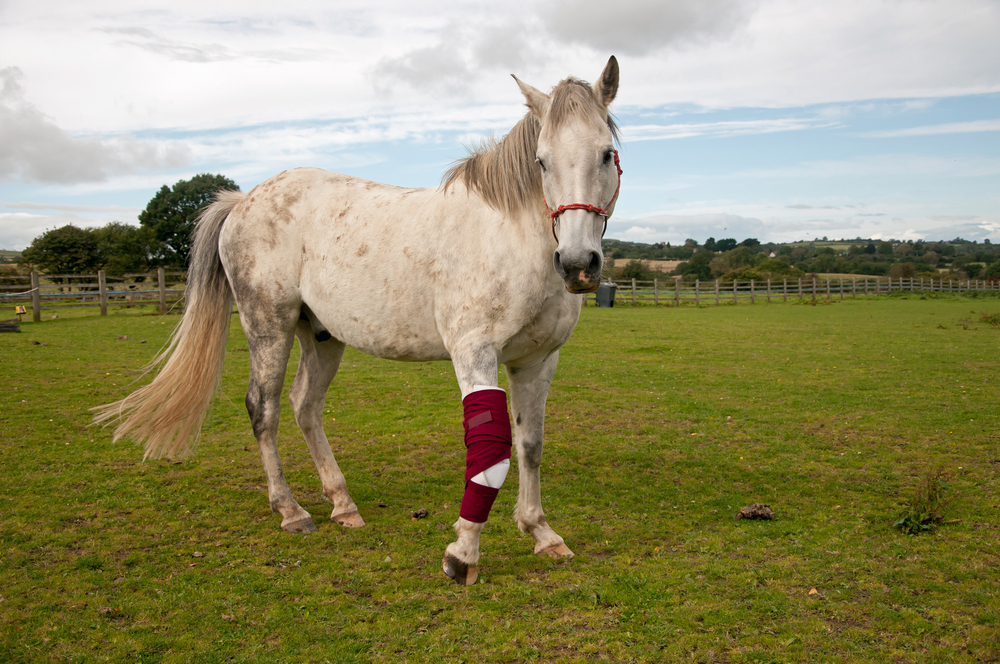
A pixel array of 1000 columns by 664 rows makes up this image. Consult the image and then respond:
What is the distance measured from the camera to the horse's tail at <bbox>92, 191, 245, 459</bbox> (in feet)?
15.7

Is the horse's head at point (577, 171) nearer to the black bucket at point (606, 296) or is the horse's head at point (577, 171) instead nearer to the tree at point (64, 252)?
the black bucket at point (606, 296)

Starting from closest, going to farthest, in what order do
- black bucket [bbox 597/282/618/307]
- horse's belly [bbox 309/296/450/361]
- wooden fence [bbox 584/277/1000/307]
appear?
horse's belly [bbox 309/296/450/361] → black bucket [bbox 597/282/618/307] → wooden fence [bbox 584/277/1000/307]

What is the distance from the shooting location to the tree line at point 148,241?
43.4m

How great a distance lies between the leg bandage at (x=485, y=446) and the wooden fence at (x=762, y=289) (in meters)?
29.9

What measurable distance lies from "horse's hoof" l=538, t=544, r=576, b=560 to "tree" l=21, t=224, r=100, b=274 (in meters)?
48.9

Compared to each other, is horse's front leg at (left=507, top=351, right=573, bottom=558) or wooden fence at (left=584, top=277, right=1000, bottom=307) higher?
wooden fence at (left=584, top=277, right=1000, bottom=307)

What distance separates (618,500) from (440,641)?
2290 millimetres

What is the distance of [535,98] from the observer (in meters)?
3.34

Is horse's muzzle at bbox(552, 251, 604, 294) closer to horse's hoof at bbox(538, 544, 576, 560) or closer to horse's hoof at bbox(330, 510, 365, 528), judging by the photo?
horse's hoof at bbox(538, 544, 576, 560)

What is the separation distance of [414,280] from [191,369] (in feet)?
7.30

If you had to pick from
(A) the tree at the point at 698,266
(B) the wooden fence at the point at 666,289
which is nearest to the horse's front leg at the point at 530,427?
(B) the wooden fence at the point at 666,289

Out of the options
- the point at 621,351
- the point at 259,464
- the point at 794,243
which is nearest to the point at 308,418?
the point at 259,464

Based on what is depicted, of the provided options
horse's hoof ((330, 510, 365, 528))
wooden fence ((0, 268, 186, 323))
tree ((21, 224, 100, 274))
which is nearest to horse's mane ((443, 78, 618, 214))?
horse's hoof ((330, 510, 365, 528))

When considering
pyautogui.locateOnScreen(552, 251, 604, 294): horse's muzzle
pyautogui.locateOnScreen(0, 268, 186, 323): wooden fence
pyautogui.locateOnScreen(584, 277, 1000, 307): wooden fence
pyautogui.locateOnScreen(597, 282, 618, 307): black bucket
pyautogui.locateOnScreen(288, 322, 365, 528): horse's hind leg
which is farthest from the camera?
pyautogui.locateOnScreen(584, 277, 1000, 307): wooden fence
